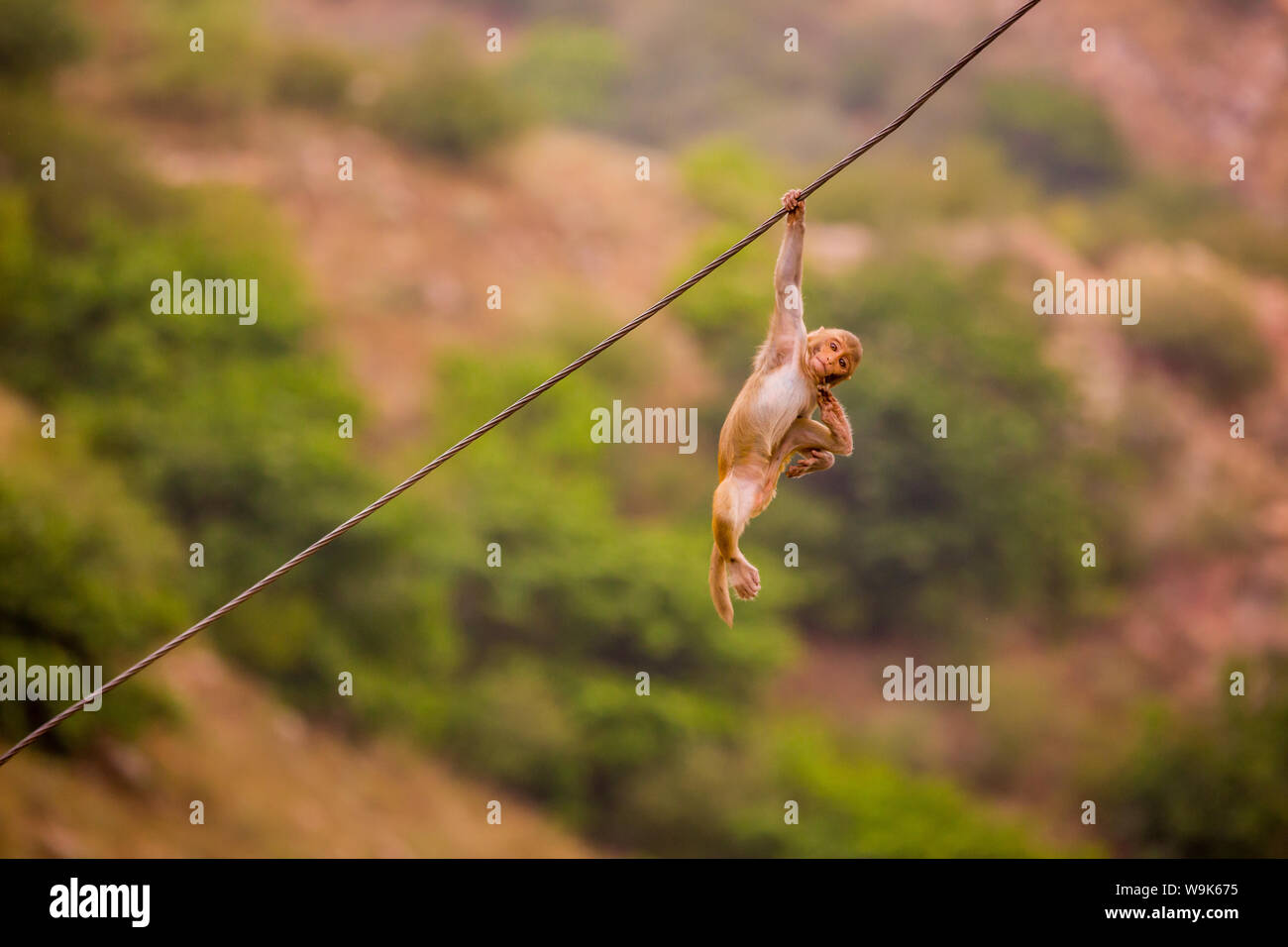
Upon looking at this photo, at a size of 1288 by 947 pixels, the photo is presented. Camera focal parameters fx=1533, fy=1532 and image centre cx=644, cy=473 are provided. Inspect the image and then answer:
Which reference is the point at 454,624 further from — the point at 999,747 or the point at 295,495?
the point at 999,747

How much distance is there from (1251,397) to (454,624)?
23471 mm

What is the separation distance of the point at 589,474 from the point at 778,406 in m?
25.1

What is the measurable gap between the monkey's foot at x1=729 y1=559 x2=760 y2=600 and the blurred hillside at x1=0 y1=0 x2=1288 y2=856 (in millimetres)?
16721

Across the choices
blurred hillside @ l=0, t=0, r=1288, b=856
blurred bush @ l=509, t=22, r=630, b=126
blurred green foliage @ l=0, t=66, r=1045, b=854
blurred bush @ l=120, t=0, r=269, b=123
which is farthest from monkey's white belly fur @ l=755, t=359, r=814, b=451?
blurred bush @ l=509, t=22, r=630, b=126

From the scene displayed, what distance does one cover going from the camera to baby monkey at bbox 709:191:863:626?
9.38 metres

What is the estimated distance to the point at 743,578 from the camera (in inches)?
367

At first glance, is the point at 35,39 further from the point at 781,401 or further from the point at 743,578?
the point at 743,578

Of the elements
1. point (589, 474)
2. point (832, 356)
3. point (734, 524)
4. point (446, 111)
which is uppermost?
point (446, 111)

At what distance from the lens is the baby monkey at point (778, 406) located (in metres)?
9.38

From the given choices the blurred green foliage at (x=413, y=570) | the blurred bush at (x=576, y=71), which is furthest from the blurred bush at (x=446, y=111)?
the blurred green foliage at (x=413, y=570)

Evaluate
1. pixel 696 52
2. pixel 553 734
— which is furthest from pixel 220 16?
pixel 553 734

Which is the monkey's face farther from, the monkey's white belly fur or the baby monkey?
the monkey's white belly fur

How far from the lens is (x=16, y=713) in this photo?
23250mm

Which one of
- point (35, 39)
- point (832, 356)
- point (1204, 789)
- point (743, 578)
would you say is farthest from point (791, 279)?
point (35, 39)
